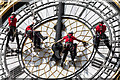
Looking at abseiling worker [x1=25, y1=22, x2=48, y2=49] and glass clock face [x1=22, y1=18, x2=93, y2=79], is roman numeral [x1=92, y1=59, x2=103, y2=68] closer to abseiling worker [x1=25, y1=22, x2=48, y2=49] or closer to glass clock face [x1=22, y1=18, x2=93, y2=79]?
Result: glass clock face [x1=22, y1=18, x2=93, y2=79]

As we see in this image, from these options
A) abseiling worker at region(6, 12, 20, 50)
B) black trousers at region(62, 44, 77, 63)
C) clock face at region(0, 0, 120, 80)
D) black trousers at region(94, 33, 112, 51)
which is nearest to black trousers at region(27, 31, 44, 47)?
clock face at region(0, 0, 120, 80)

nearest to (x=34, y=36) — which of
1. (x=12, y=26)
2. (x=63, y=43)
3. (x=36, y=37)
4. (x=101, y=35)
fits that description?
(x=36, y=37)

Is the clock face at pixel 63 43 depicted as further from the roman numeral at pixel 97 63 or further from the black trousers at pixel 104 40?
the black trousers at pixel 104 40

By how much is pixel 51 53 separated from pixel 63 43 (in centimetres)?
57

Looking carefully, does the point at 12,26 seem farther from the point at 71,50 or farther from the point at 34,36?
the point at 71,50

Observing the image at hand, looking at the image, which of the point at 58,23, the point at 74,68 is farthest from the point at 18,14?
the point at 74,68

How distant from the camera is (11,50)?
1694cm

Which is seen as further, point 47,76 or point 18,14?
point 18,14

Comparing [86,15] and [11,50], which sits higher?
[86,15]

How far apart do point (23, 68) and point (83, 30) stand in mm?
2581

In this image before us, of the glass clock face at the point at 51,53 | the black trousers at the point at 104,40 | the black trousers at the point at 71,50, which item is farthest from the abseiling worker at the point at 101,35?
the black trousers at the point at 71,50

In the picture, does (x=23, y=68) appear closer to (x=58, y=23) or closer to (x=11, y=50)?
(x=11, y=50)

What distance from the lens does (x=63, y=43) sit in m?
16.7

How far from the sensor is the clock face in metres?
16.2
